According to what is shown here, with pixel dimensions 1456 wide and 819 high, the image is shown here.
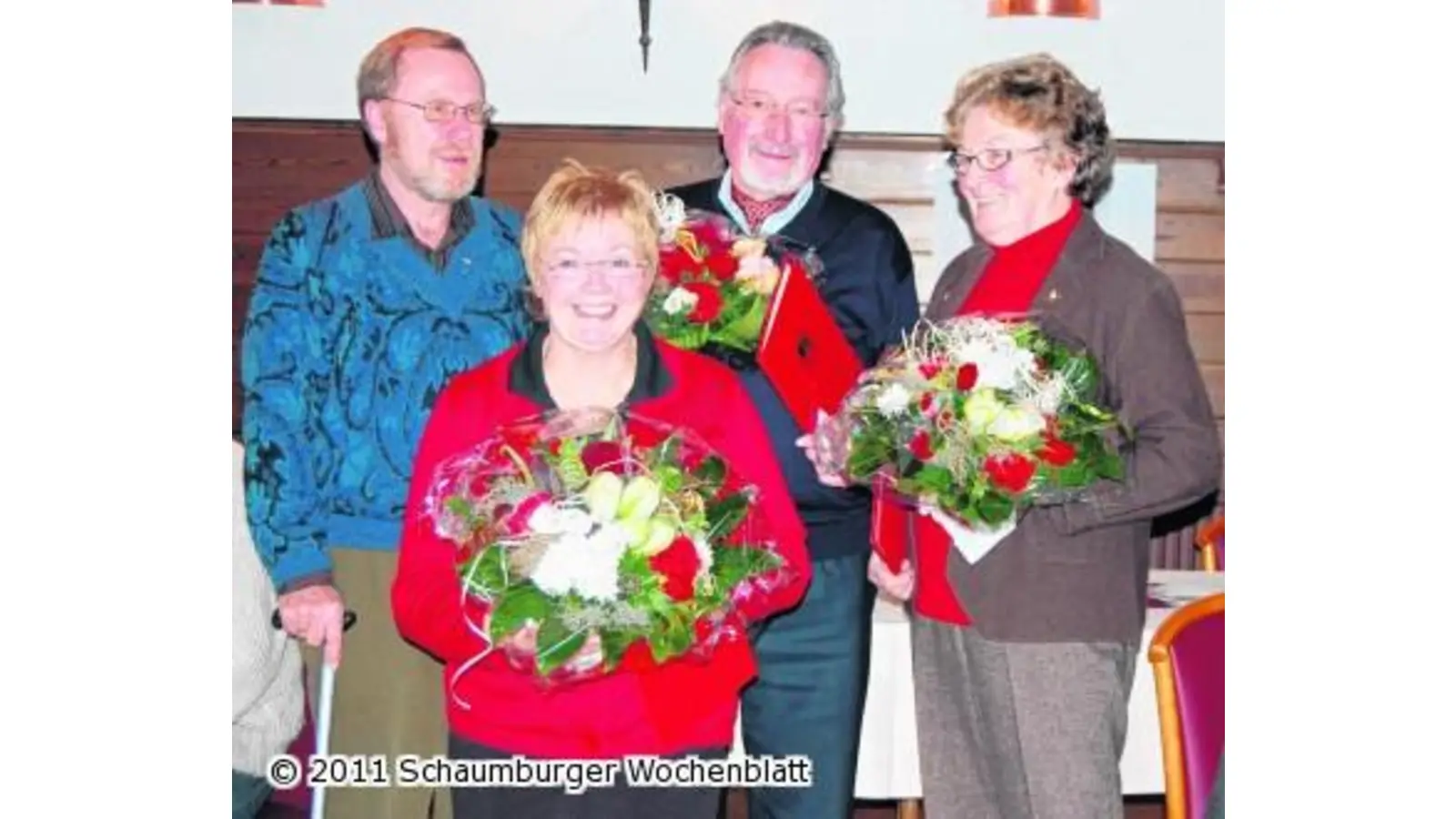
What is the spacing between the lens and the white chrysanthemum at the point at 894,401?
10.0ft

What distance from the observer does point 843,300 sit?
332cm

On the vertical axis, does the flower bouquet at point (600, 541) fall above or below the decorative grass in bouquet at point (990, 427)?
below

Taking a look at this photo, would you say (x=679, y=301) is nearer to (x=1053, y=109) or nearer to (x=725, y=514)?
(x=725, y=514)

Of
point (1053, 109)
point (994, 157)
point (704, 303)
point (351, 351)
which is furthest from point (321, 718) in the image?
point (1053, 109)

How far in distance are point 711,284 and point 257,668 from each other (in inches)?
40.3

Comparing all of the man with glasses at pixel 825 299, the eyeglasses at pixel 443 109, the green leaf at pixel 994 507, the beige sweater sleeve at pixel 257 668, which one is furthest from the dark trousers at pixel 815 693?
the eyeglasses at pixel 443 109

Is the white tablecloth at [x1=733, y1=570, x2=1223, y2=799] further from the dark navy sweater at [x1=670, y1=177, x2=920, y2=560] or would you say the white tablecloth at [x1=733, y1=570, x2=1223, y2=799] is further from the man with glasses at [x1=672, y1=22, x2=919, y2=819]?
the dark navy sweater at [x1=670, y1=177, x2=920, y2=560]

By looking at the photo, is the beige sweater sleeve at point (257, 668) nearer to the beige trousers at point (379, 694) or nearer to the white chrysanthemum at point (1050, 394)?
the beige trousers at point (379, 694)

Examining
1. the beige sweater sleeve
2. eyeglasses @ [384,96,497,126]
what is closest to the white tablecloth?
the beige sweater sleeve

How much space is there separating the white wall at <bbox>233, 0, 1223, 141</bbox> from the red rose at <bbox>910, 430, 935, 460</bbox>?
2.25ft

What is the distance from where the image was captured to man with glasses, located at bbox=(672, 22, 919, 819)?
130 inches

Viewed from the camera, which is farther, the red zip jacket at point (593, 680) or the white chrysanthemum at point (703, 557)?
the red zip jacket at point (593, 680)
